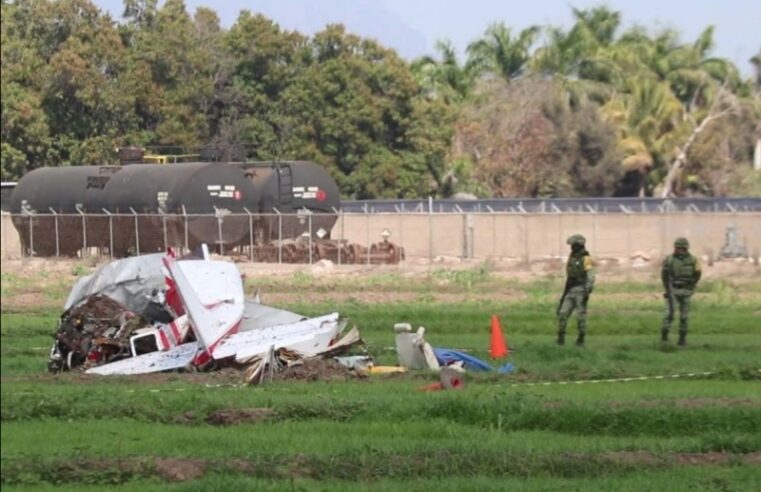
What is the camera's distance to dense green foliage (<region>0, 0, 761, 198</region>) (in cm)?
2064

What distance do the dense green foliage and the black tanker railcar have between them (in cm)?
103

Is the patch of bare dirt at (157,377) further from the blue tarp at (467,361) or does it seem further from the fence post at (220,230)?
the fence post at (220,230)

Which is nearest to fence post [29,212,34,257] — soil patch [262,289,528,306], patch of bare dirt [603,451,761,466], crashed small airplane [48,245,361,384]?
crashed small airplane [48,245,361,384]

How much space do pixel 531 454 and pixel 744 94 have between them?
46435 mm

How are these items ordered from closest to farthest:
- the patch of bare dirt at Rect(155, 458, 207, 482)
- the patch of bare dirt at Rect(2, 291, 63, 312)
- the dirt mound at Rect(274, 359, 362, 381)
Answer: the patch of bare dirt at Rect(155, 458, 207, 482) → the dirt mound at Rect(274, 359, 362, 381) → the patch of bare dirt at Rect(2, 291, 63, 312)

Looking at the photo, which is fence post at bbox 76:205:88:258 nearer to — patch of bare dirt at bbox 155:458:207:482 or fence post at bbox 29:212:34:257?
fence post at bbox 29:212:34:257

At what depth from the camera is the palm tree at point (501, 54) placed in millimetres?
70688

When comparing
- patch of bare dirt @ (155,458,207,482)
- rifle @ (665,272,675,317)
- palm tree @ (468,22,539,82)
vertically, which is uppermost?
palm tree @ (468,22,539,82)

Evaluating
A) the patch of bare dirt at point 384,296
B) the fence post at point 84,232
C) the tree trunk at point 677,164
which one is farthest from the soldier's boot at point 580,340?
the tree trunk at point 677,164

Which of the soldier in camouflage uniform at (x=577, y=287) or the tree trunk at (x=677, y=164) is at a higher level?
the tree trunk at (x=677, y=164)

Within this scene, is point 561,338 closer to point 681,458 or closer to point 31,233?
point 31,233

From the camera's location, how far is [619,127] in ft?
230

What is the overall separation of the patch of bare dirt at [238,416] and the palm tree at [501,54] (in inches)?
2078

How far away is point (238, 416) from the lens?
1748 centimetres
